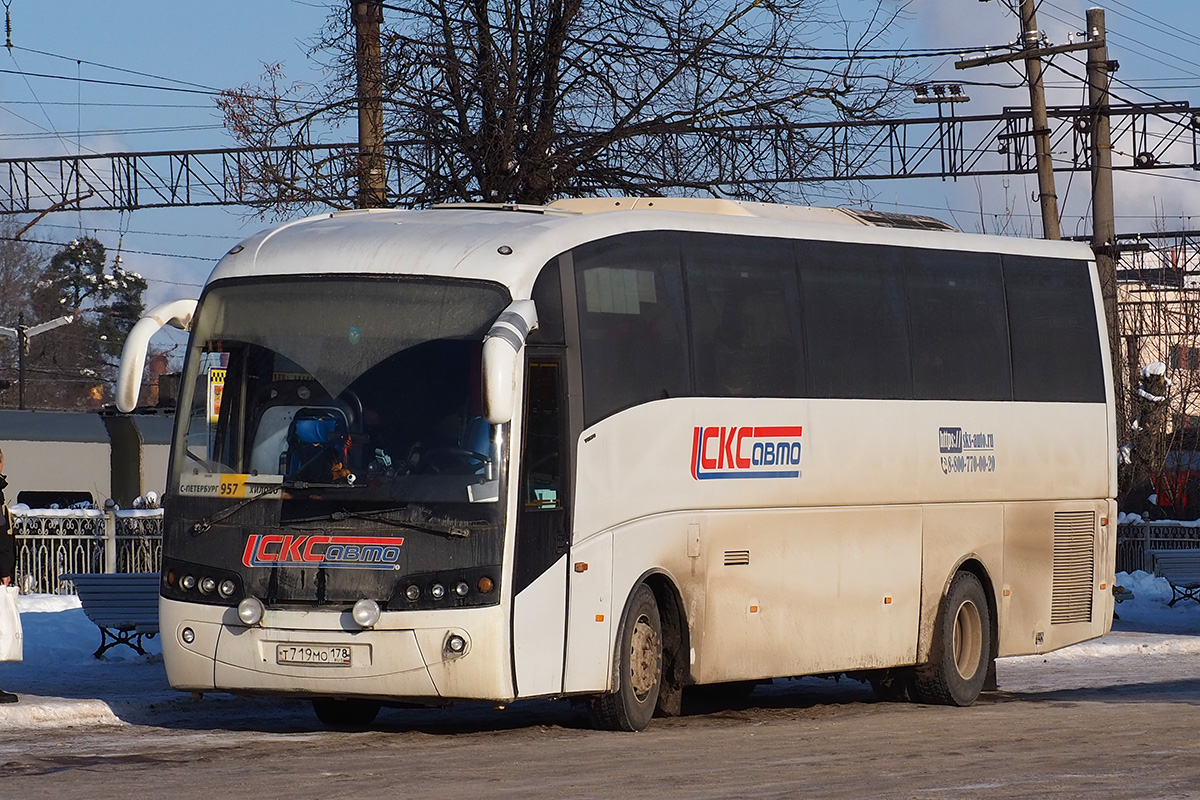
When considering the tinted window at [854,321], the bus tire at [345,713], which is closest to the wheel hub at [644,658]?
the bus tire at [345,713]

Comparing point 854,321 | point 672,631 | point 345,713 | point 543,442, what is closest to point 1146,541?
point 854,321

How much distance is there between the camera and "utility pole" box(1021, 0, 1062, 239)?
3069 cm

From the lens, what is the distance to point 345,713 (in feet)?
43.3

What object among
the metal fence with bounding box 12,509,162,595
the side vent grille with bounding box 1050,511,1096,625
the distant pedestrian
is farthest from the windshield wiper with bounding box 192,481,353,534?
the metal fence with bounding box 12,509,162,595

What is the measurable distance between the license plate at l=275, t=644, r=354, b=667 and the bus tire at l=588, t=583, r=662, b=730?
180cm

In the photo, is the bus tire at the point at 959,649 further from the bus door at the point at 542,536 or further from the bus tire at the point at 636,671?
the bus door at the point at 542,536

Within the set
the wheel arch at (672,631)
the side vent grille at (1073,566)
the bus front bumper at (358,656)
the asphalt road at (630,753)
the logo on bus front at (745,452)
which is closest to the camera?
the asphalt road at (630,753)

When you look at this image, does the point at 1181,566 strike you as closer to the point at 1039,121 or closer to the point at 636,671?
the point at 1039,121

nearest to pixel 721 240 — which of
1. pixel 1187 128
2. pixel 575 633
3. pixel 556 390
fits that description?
pixel 556 390

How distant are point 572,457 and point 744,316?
2.34 metres

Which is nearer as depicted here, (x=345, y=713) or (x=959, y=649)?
(x=345, y=713)

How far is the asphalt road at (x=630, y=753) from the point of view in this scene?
9547 millimetres

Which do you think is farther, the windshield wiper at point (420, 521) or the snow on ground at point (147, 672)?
the snow on ground at point (147, 672)

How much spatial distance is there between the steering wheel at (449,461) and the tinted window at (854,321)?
11.3 feet
